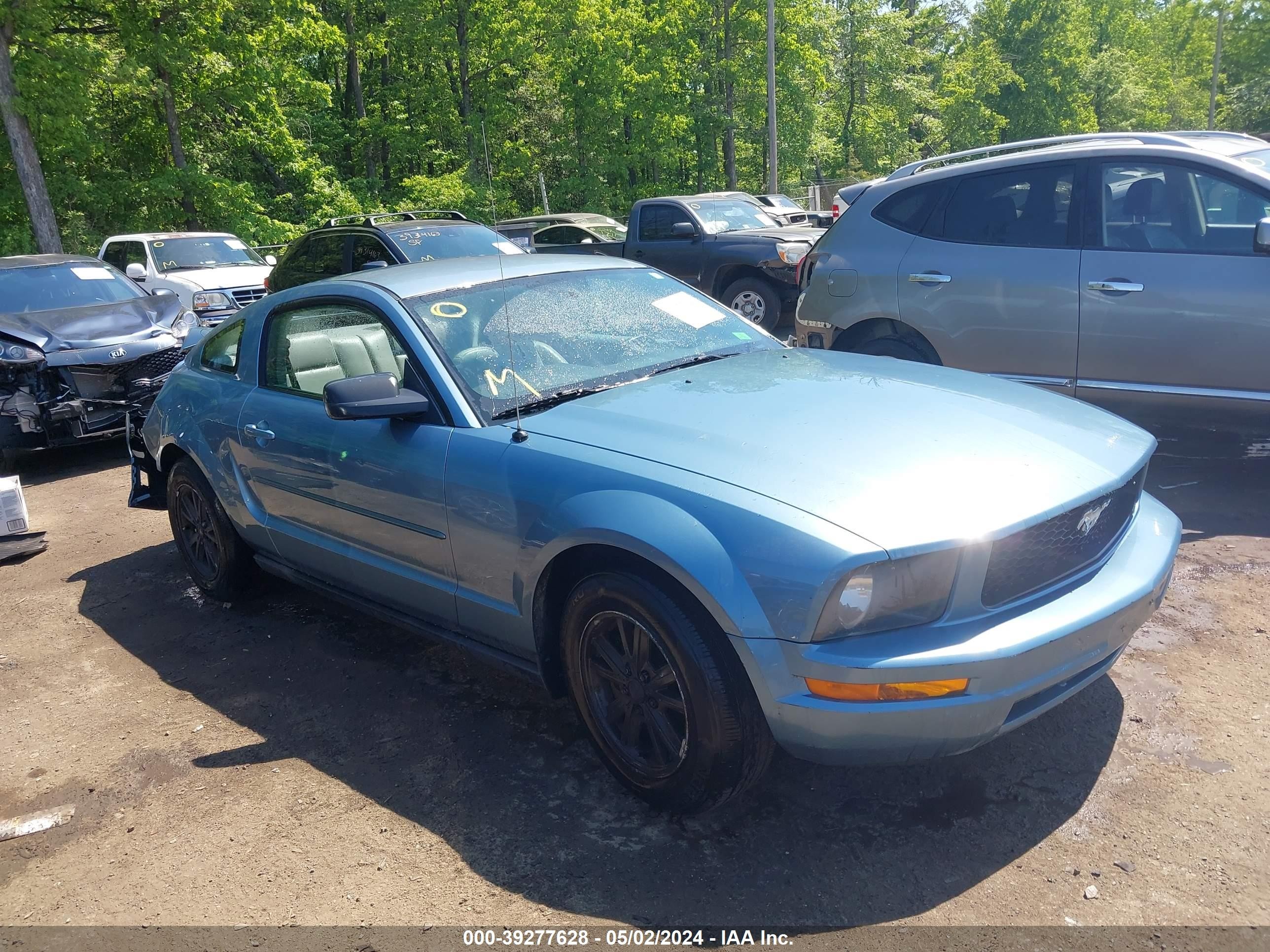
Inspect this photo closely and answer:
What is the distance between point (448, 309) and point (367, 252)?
7.30 metres

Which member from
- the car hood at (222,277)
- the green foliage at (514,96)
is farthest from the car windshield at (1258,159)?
the green foliage at (514,96)

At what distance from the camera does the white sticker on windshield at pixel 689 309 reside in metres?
4.25

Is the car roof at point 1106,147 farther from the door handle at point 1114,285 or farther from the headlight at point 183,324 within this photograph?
the headlight at point 183,324

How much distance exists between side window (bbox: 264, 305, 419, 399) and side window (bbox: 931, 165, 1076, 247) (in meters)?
3.62

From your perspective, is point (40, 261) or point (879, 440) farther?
point (40, 261)

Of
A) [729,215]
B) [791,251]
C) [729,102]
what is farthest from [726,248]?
[729,102]

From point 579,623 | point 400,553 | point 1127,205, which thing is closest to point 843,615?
point 579,623

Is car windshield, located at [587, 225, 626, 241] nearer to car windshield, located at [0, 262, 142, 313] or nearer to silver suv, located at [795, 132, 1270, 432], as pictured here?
car windshield, located at [0, 262, 142, 313]

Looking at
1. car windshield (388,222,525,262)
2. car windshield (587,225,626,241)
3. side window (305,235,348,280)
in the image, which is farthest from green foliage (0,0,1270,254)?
car windshield (388,222,525,262)

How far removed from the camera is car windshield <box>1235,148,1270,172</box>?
5.14 metres

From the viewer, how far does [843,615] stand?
8.34ft

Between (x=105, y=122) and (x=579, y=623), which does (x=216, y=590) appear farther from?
(x=105, y=122)

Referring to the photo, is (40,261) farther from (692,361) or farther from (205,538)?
(692,361)

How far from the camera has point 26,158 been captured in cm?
1844
